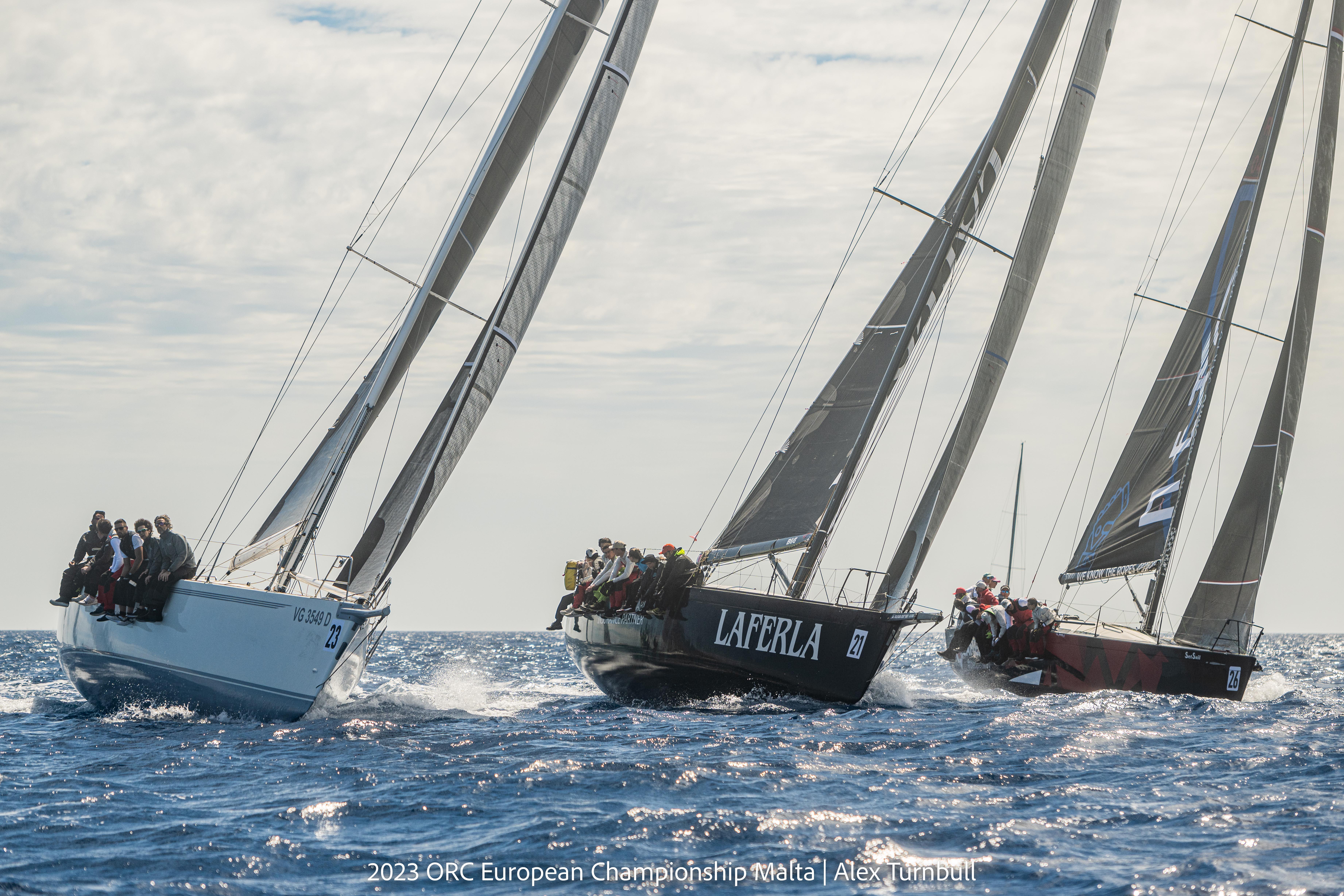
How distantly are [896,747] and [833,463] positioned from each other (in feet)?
17.9

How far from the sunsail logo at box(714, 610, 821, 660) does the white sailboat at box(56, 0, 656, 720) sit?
3482 millimetres

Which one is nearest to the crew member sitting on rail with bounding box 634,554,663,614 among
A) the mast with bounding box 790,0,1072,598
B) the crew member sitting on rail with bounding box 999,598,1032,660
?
the mast with bounding box 790,0,1072,598

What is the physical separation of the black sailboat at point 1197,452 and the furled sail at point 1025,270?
7.77ft

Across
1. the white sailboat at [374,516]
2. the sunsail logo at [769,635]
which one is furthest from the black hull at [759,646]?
the white sailboat at [374,516]

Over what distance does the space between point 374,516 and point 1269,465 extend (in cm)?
1390

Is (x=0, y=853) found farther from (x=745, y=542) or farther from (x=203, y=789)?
(x=745, y=542)

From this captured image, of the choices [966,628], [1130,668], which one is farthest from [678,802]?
[966,628]

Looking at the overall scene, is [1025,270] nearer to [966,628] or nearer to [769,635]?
[966,628]

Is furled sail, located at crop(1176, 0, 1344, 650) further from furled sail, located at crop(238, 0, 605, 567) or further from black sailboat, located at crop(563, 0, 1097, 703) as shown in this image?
furled sail, located at crop(238, 0, 605, 567)

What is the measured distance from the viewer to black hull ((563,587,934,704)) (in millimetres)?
13172

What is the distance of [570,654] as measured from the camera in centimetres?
1828

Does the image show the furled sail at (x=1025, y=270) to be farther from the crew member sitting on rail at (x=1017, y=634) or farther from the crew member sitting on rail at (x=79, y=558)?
the crew member sitting on rail at (x=79, y=558)

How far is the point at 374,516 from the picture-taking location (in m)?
13.0

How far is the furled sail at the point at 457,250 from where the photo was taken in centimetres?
1301
